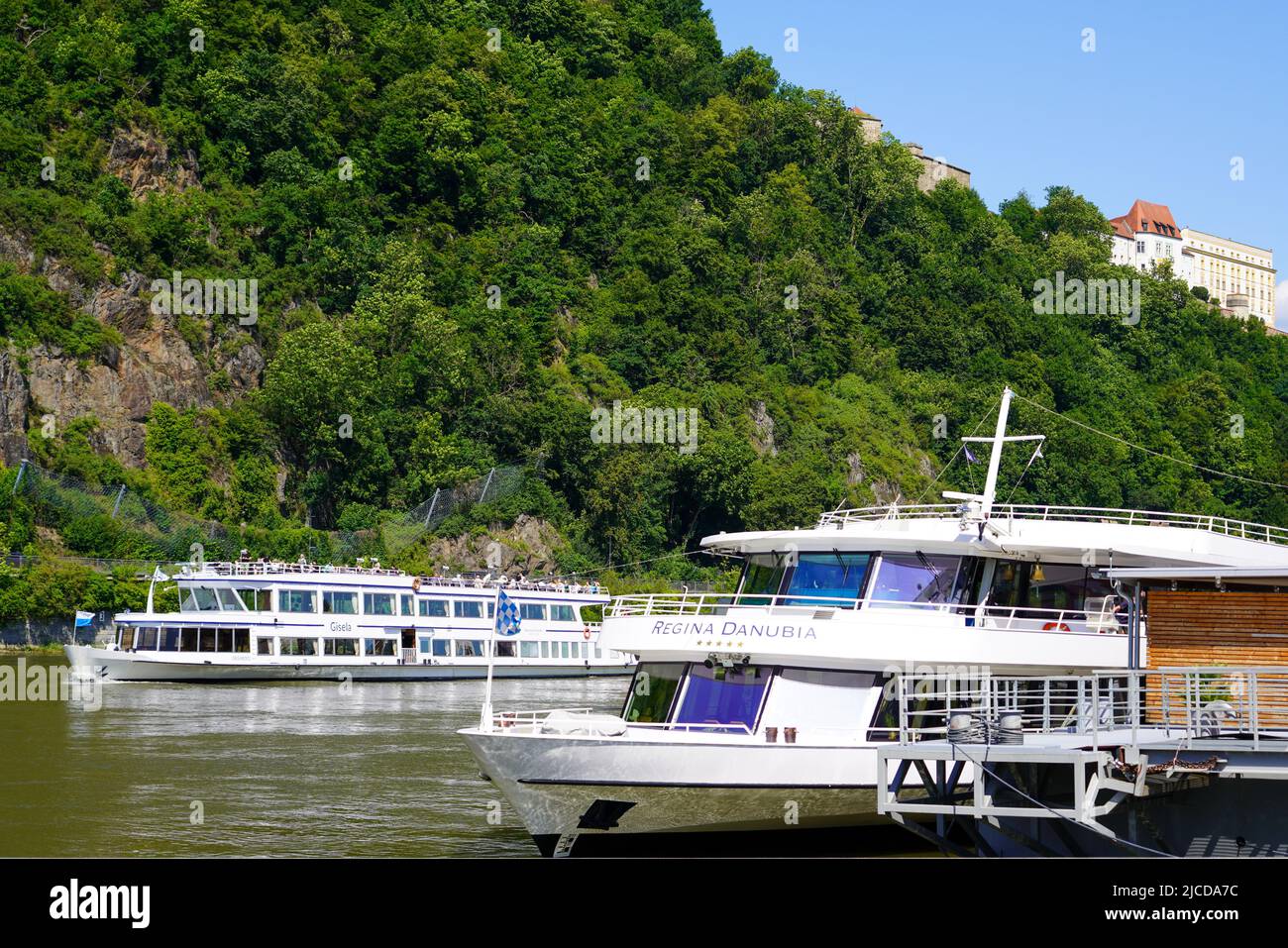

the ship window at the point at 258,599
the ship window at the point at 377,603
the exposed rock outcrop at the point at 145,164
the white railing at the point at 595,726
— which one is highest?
the exposed rock outcrop at the point at 145,164

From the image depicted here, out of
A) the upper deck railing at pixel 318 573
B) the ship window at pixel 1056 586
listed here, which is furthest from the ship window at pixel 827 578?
the upper deck railing at pixel 318 573

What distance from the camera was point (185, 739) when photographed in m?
43.1

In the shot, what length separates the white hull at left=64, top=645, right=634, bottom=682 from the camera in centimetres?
6519

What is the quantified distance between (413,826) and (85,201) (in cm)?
8016

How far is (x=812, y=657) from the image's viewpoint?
27422 millimetres

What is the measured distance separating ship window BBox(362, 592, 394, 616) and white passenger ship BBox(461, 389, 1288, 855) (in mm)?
42649

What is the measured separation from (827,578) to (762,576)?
5.37 feet

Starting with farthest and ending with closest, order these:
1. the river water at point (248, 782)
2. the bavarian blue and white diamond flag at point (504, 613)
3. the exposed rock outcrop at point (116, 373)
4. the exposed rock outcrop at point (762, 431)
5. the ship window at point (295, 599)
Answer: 1. the exposed rock outcrop at point (762, 431)
2. the exposed rock outcrop at point (116, 373)
3. the ship window at point (295, 599)
4. the bavarian blue and white diamond flag at point (504, 613)
5. the river water at point (248, 782)

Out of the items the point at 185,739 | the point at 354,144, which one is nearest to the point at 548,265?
the point at 354,144

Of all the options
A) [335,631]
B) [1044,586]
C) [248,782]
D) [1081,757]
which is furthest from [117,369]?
[1081,757]

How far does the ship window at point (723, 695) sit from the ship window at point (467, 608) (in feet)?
163

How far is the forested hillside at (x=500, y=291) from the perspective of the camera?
3777 inches

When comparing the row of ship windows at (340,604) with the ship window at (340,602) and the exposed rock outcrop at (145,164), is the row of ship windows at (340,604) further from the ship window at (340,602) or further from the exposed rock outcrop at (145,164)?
the exposed rock outcrop at (145,164)

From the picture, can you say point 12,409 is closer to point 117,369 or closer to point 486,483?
point 117,369
